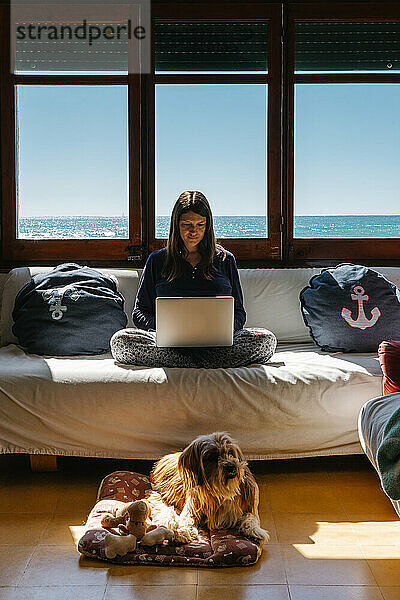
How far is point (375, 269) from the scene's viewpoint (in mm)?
4086

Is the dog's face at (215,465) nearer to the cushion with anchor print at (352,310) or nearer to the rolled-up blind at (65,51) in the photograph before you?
the cushion with anchor print at (352,310)

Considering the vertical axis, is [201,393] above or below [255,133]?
below

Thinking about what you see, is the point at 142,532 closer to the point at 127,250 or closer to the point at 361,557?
the point at 361,557

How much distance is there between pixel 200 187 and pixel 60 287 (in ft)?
3.33

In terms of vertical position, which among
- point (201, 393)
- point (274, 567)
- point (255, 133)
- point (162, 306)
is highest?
point (255, 133)

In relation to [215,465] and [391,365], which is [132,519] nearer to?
[215,465]

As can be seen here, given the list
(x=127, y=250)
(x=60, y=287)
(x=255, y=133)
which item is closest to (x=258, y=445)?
(x=60, y=287)

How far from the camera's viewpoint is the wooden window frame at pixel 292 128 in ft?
14.0

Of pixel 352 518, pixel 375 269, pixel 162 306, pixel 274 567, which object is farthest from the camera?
pixel 375 269

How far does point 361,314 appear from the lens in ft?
12.1

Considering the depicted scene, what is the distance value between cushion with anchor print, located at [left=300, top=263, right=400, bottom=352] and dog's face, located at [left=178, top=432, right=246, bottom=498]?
113cm

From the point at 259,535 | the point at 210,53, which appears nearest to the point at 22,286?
the point at 210,53

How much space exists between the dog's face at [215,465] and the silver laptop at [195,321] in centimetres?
54

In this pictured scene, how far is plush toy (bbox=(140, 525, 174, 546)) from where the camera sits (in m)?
2.50
